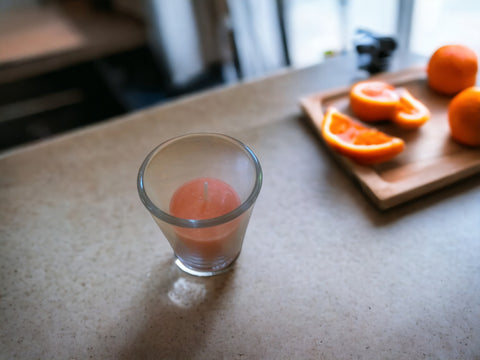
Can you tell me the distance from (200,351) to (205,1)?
1511 mm

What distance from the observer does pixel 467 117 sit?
59 centimetres

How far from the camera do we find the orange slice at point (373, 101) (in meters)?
0.66

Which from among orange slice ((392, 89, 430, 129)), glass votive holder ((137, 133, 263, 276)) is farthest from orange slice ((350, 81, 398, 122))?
glass votive holder ((137, 133, 263, 276))

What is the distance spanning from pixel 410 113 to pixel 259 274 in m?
0.42

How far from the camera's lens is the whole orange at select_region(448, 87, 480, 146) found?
583 mm

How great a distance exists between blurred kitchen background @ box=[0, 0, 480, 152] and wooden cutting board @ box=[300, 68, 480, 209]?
79cm

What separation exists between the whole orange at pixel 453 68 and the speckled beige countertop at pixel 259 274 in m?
0.23

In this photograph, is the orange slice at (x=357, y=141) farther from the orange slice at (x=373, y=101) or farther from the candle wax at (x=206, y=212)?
the candle wax at (x=206, y=212)

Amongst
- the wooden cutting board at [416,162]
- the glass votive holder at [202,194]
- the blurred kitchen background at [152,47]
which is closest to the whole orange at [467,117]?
the wooden cutting board at [416,162]

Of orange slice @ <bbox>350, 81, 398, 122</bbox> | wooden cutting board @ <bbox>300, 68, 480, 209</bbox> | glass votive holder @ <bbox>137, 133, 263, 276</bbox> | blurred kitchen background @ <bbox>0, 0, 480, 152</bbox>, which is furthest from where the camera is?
blurred kitchen background @ <bbox>0, 0, 480, 152</bbox>

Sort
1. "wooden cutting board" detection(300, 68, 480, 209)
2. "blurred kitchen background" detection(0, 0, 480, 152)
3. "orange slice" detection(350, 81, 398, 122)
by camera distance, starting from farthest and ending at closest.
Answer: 1. "blurred kitchen background" detection(0, 0, 480, 152)
2. "orange slice" detection(350, 81, 398, 122)
3. "wooden cutting board" detection(300, 68, 480, 209)

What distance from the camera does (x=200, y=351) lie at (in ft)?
1.40

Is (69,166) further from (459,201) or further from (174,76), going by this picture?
(174,76)

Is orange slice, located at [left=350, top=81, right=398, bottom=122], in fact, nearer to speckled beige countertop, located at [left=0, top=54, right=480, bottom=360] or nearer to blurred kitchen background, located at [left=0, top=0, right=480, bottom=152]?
speckled beige countertop, located at [left=0, top=54, right=480, bottom=360]
